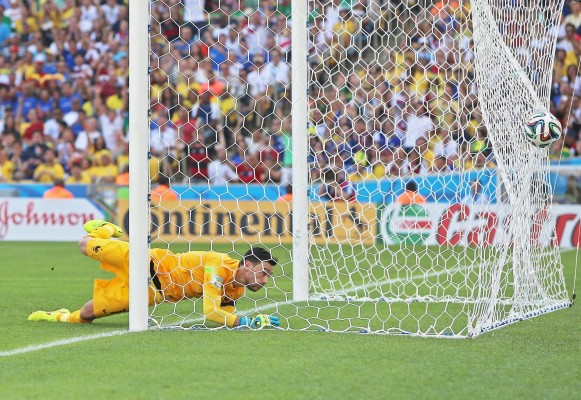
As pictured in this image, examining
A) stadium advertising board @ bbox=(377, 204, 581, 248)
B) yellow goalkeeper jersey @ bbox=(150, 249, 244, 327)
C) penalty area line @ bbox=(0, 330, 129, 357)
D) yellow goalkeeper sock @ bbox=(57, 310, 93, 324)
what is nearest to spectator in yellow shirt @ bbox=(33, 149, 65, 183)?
stadium advertising board @ bbox=(377, 204, 581, 248)

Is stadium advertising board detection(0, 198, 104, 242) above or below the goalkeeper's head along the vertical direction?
below

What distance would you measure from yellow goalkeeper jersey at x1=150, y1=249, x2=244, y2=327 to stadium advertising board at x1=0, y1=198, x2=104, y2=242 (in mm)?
12503

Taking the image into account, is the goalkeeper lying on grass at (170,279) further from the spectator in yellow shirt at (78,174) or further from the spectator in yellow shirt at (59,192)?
the spectator in yellow shirt at (78,174)

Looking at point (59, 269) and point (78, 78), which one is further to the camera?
point (78, 78)

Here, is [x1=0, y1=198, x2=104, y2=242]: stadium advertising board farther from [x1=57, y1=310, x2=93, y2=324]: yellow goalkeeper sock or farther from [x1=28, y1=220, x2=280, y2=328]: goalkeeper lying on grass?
[x1=28, y1=220, x2=280, y2=328]: goalkeeper lying on grass

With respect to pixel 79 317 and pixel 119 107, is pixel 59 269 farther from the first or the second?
pixel 119 107

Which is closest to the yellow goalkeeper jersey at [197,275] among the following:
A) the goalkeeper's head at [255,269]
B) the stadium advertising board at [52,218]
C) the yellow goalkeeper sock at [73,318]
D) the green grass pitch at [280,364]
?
the goalkeeper's head at [255,269]

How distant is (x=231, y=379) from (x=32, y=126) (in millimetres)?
18330

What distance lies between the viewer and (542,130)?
865 cm

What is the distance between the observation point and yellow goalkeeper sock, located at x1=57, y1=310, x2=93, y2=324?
8.67 m

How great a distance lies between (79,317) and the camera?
28.5 ft

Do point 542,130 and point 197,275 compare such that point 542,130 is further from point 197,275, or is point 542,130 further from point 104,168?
point 104,168

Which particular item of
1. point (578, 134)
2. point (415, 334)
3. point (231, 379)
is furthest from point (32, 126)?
point (231, 379)

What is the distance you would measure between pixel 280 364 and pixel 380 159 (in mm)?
8366
